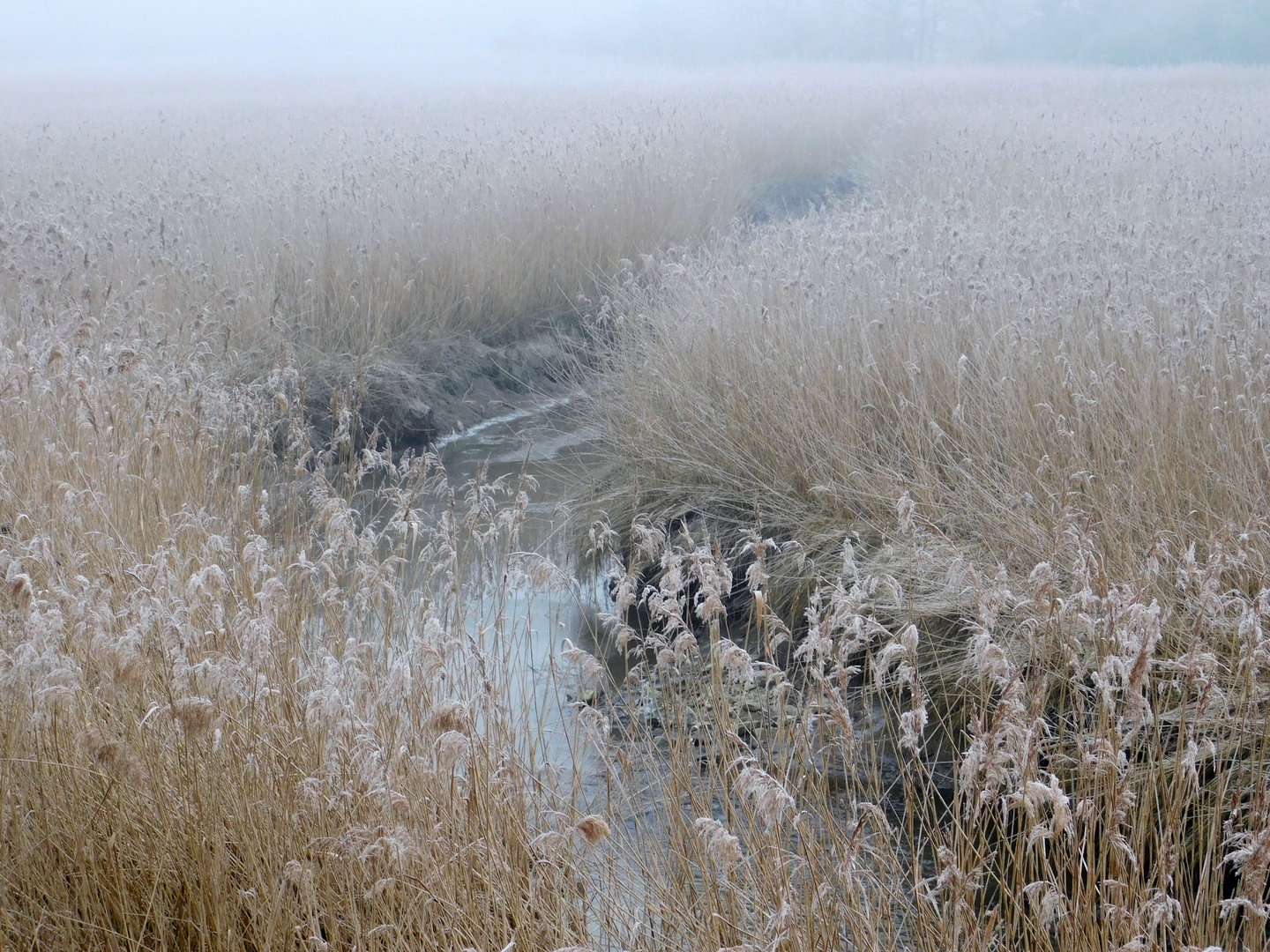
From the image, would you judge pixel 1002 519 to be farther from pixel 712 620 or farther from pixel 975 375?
pixel 712 620

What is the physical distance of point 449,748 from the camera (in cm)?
140

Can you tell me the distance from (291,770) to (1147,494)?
8.94 ft

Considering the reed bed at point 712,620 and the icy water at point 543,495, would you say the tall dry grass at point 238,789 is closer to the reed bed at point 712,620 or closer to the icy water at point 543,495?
the reed bed at point 712,620

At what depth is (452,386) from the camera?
7.17 m

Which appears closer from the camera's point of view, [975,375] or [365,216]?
[975,375]

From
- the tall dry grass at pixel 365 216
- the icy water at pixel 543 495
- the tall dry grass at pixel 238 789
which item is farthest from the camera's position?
the tall dry grass at pixel 365 216

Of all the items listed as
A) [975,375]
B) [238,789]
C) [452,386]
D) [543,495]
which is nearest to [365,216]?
[452,386]

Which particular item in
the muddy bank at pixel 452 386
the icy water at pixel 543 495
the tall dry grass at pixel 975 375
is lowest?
the icy water at pixel 543 495

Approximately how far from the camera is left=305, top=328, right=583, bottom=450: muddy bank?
20.7 feet

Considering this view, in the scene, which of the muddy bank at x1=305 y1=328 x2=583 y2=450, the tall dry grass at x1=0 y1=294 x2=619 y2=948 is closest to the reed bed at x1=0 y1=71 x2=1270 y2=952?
the tall dry grass at x1=0 y1=294 x2=619 y2=948

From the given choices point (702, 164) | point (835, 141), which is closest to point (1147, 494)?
point (702, 164)

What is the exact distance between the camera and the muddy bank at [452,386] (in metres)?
6.32

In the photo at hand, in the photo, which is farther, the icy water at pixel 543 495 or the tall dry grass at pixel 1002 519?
the icy water at pixel 543 495

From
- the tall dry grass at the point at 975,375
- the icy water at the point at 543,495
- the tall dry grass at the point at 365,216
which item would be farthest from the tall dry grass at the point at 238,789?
the tall dry grass at the point at 365,216
